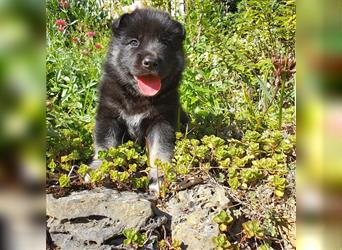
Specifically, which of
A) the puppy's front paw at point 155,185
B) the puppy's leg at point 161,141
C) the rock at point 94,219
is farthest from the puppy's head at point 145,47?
the rock at point 94,219

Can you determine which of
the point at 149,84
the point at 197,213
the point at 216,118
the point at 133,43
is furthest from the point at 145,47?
the point at 197,213

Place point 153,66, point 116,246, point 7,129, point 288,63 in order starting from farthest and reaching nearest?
point 288,63 < point 153,66 < point 116,246 < point 7,129

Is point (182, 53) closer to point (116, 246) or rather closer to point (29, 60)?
point (116, 246)

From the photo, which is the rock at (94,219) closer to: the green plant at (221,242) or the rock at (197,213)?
the rock at (197,213)

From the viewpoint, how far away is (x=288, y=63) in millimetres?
4160

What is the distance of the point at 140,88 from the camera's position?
3.60 meters

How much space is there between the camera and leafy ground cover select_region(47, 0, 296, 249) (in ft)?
8.95

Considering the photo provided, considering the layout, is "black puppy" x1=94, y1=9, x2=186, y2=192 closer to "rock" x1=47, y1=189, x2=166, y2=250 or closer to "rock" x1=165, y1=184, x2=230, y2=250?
"rock" x1=165, y1=184, x2=230, y2=250

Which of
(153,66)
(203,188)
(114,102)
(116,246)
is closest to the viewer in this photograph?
(116,246)

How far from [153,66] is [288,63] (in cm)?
141

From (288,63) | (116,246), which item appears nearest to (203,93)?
(288,63)

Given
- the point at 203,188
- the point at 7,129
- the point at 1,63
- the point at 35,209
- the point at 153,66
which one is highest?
the point at 153,66

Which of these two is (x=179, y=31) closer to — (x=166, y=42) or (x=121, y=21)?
(x=166, y=42)

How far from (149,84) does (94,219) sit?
1486 mm
